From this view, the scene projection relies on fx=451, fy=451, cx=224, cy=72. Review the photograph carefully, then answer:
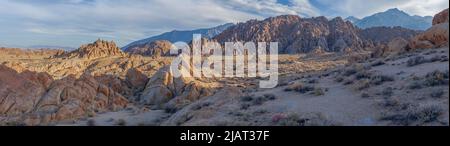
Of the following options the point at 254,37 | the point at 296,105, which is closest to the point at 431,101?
the point at 296,105

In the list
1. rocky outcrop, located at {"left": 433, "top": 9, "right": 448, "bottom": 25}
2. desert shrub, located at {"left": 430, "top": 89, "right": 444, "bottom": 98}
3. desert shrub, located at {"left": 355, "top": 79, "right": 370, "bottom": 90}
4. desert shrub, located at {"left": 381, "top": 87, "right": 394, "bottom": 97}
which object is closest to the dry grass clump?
desert shrub, located at {"left": 355, "top": 79, "right": 370, "bottom": 90}

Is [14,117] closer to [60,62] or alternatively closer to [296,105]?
[296,105]

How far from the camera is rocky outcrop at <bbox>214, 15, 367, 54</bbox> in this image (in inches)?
4126

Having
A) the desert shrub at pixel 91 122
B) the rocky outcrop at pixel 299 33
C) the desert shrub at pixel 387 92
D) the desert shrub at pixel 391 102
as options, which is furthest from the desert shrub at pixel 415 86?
the rocky outcrop at pixel 299 33

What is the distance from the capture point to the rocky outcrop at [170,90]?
22.7 meters

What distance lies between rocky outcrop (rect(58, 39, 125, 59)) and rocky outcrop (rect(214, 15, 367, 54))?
46.4m

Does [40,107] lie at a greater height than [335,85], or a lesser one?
lesser

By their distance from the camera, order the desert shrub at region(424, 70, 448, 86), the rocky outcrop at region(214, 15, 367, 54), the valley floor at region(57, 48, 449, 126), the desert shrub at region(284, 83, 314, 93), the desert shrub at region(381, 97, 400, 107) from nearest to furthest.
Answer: the valley floor at region(57, 48, 449, 126)
the desert shrub at region(381, 97, 400, 107)
the desert shrub at region(424, 70, 448, 86)
the desert shrub at region(284, 83, 314, 93)
the rocky outcrop at region(214, 15, 367, 54)

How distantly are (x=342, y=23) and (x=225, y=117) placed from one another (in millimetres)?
115068

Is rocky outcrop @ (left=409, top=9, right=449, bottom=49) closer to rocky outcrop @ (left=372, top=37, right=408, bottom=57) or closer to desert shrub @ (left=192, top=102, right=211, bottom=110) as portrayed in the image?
rocky outcrop @ (left=372, top=37, right=408, bottom=57)

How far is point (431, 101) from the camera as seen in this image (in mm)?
10398

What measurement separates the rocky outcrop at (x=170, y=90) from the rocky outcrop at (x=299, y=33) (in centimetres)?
7431

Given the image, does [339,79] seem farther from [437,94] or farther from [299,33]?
[299,33]
